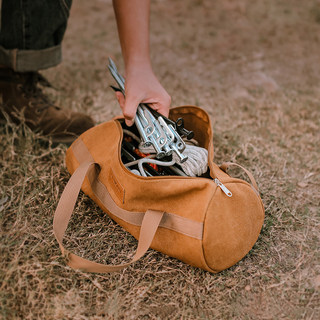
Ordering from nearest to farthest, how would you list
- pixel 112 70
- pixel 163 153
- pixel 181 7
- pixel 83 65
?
1. pixel 163 153
2. pixel 112 70
3. pixel 83 65
4. pixel 181 7

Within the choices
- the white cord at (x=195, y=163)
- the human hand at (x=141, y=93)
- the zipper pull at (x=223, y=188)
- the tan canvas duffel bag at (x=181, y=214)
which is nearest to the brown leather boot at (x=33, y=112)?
the human hand at (x=141, y=93)

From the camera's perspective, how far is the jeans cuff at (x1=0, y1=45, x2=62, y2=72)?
5.50 feet

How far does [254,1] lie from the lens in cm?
365

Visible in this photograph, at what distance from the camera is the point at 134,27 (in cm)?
143

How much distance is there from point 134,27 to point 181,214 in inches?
29.7

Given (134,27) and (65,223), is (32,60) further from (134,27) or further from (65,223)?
(65,223)

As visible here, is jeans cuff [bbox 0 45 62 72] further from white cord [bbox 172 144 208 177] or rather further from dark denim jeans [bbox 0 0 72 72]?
white cord [bbox 172 144 208 177]

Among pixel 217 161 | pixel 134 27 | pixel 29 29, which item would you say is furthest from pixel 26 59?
pixel 217 161

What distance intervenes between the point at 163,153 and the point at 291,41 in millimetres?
2290

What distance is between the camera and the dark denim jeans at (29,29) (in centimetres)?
163

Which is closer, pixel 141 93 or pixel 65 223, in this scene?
pixel 65 223

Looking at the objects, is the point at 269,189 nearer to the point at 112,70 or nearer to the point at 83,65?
the point at 112,70

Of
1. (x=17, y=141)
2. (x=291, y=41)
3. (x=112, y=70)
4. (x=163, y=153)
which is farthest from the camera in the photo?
(x=291, y=41)

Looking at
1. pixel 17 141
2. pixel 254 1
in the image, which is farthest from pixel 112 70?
pixel 254 1
